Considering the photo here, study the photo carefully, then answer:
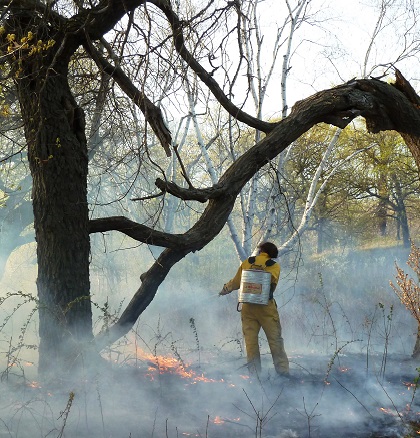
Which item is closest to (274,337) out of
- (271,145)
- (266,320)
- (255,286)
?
(266,320)

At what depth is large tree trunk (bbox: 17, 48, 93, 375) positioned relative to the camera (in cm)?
557

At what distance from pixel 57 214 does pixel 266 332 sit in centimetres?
330

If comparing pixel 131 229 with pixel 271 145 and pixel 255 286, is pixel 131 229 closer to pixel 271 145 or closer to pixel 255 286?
pixel 271 145

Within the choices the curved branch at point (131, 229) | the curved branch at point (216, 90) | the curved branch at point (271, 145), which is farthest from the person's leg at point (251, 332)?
the curved branch at point (216, 90)

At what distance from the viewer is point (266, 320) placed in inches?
294

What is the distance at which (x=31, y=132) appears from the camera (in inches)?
209

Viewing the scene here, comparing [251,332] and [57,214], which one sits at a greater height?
[57,214]

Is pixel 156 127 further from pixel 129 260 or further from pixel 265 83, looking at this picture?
pixel 129 260

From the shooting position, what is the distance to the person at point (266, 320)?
7422 mm

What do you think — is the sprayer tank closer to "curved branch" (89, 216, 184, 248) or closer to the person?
the person

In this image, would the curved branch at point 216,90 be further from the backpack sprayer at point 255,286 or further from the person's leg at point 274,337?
the person's leg at point 274,337

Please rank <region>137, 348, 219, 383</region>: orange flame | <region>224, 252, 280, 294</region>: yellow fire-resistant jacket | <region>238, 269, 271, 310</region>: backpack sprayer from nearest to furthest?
<region>137, 348, 219, 383</region>: orange flame, <region>238, 269, 271, 310</region>: backpack sprayer, <region>224, 252, 280, 294</region>: yellow fire-resistant jacket

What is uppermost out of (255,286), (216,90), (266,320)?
(216,90)

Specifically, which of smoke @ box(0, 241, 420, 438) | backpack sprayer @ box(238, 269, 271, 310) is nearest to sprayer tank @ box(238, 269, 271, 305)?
backpack sprayer @ box(238, 269, 271, 310)
